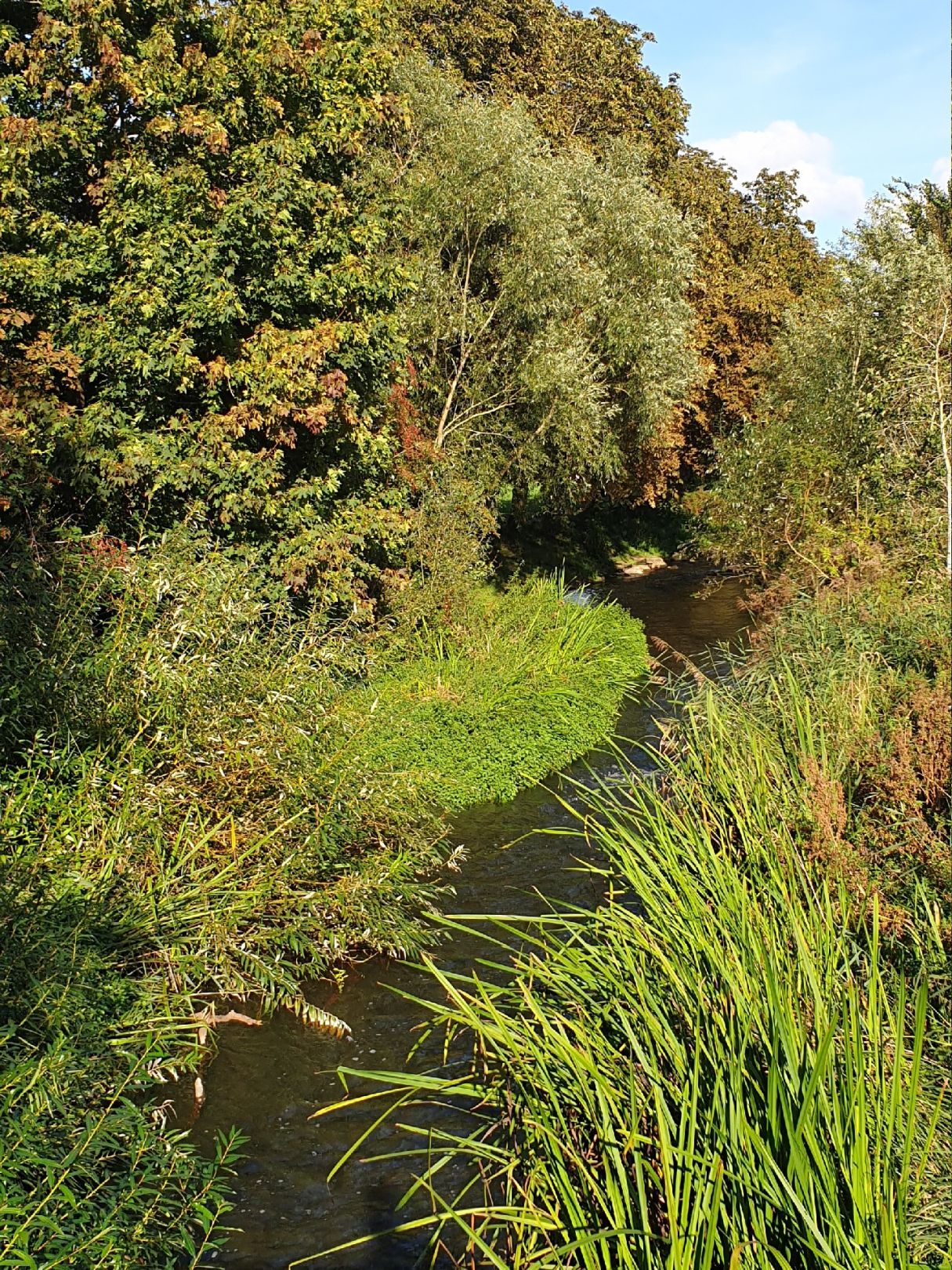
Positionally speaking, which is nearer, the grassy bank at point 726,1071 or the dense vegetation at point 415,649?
the grassy bank at point 726,1071

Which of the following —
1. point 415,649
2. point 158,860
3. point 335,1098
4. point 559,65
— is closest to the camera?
point 335,1098

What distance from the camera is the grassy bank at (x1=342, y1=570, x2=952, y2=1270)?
10.1 ft

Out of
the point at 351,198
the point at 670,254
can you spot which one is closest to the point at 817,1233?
the point at 351,198

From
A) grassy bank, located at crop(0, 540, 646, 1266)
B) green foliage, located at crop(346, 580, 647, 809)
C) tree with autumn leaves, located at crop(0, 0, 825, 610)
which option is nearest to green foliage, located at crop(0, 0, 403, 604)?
tree with autumn leaves, located at crop(0, 0, 825, 610)

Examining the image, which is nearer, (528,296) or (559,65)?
→ (528,296)

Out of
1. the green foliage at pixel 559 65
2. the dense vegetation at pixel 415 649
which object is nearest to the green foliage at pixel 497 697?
the dense vegetation at pixel 415 649

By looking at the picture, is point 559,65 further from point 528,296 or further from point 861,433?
point 861,433

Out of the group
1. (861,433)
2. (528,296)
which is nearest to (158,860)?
(861,433)

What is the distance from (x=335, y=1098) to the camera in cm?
747

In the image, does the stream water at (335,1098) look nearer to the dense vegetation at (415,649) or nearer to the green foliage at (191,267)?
the dense vegetation at (415,649)

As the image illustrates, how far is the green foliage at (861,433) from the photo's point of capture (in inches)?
546

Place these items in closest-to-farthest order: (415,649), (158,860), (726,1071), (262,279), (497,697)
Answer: (726,1071) < (158,860) < (262,279) < (497,697) < (415,649)

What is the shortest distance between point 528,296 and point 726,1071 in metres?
19.0

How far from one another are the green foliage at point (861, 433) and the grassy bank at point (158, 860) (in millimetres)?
6952
